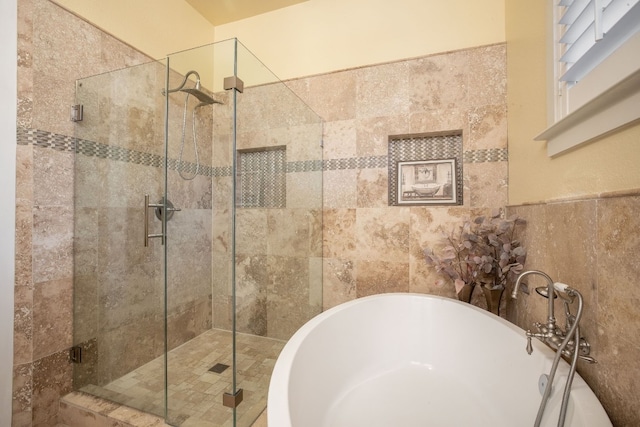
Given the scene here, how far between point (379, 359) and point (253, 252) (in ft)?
3.09

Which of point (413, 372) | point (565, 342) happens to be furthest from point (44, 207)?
point (565, 342)

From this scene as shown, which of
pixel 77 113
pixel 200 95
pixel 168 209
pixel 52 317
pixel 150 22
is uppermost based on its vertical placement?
pixel 150 22

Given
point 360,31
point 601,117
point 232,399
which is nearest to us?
point 601,117

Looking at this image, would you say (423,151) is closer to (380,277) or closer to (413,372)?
A: (380,277)

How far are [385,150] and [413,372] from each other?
4.70ft

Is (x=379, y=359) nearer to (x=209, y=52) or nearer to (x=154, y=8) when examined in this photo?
(x=209, y=52)

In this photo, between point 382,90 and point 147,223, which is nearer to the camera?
point 147,223

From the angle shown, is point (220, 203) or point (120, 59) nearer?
point (220, 203)

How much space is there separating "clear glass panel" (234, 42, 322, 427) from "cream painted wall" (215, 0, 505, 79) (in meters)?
0.54

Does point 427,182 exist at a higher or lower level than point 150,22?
lower

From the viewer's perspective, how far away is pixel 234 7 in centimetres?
228

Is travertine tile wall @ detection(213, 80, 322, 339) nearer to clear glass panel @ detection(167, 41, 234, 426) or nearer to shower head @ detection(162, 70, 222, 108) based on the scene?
clear glass panel @ detection(167, 41, 234, 426)

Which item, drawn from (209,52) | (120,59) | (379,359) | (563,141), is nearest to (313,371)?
(379,359)

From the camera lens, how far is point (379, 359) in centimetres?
150
